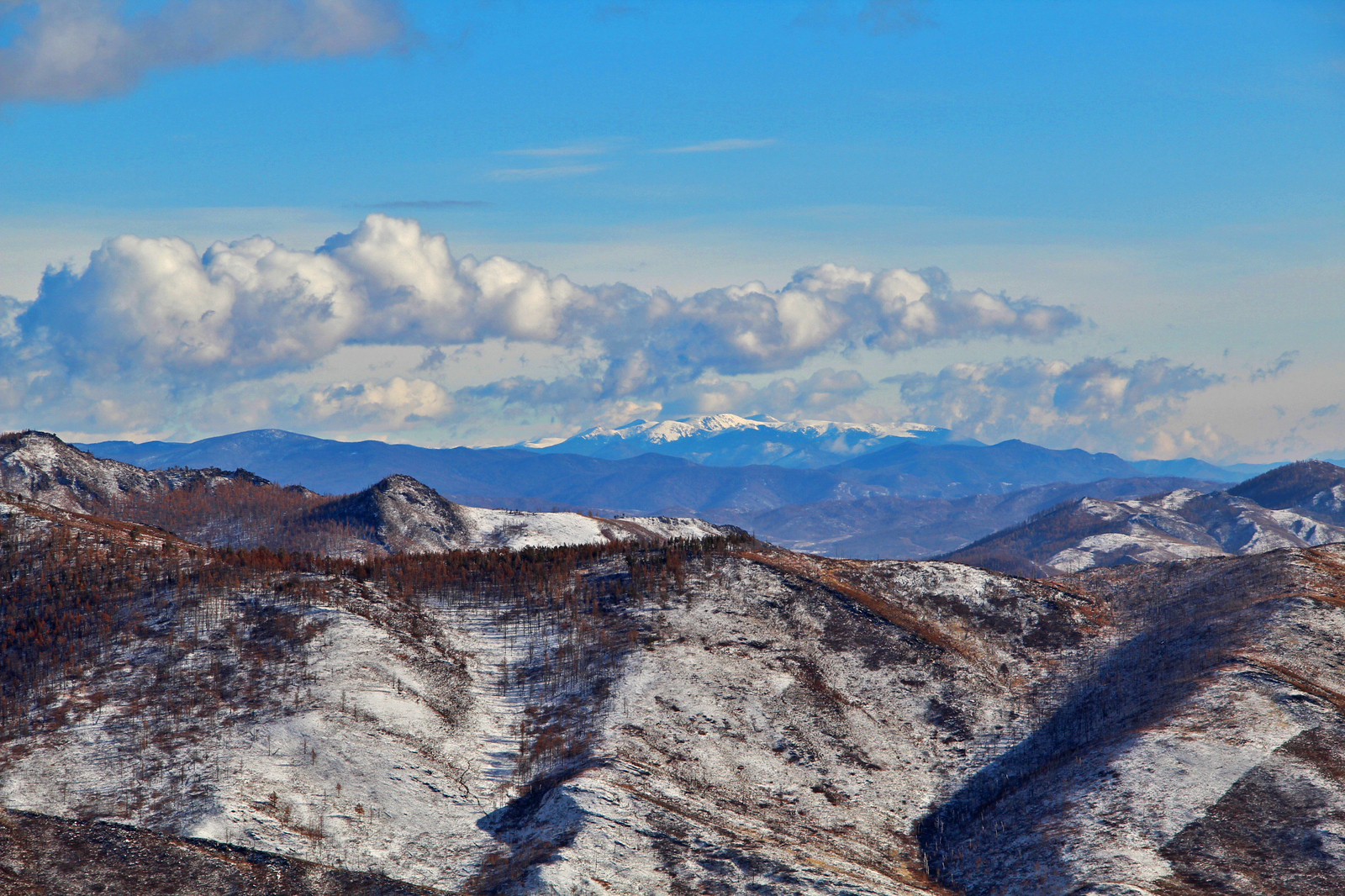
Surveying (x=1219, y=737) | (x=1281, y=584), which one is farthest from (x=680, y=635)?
(x=1281, y=584)

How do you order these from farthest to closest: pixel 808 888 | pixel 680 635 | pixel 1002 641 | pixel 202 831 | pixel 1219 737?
pixel 1002 641 < pixel 680 635 < pixel 1219 737 < pixel 202 831 < pixel 808 888

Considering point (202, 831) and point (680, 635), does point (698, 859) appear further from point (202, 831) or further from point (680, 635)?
point (680, 635)

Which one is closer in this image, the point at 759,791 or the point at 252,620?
the point at 759,791

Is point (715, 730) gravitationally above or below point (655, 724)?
below

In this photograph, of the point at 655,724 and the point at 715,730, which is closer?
the point at 655,724

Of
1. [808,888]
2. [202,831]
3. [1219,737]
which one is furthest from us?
[1219,737]

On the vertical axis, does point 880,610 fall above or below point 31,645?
above

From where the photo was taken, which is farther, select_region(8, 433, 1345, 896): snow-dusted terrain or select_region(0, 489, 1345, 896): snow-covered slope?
select_region(0, 489, 1345, 896): snow-covered slope

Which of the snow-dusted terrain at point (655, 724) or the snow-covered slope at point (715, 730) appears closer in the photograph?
the snow-dusted terrain at point (655, 724)

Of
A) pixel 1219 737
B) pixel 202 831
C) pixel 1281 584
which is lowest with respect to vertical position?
pixel 202 831

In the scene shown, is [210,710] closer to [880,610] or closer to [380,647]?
[380,647]
